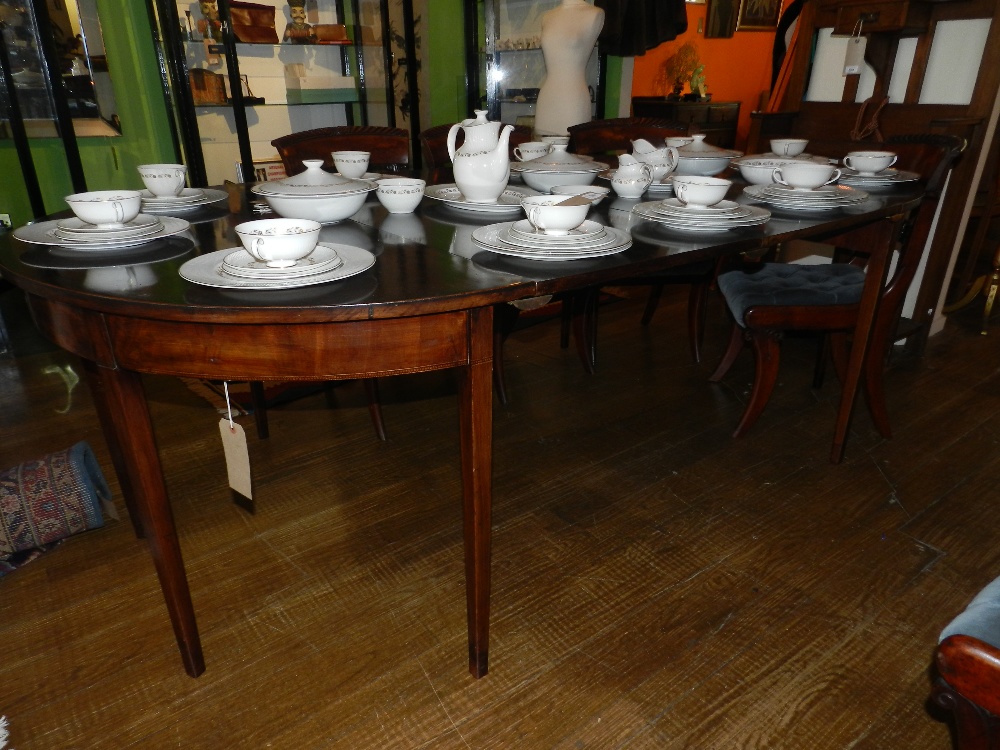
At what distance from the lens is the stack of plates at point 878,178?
1736mm

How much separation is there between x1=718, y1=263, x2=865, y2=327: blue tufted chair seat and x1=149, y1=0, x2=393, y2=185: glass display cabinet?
210 cm

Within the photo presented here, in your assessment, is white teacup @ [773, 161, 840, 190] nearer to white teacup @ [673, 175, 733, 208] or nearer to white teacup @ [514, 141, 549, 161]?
white teacup @ [673, 175, 733, 208]

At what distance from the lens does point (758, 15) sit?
6.40 m

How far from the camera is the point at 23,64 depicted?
2777mm

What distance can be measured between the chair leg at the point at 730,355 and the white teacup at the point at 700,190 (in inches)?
41.0

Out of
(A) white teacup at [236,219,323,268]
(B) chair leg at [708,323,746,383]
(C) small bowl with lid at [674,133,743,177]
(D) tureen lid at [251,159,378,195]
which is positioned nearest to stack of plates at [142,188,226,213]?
(D) tureen lid at [251,159,378,195]

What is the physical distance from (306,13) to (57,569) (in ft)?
9.37

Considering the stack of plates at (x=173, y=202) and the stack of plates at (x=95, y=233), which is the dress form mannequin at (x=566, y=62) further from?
the stack of plates at (x=95, y=233)

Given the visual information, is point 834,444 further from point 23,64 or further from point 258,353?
point 23,64

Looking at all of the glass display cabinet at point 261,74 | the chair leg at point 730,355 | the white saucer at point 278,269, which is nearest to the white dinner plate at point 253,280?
the white saucer at point 278,269

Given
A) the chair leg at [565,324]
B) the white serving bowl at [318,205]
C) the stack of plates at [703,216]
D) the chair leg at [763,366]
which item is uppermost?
the white serving bowl at [318,205]

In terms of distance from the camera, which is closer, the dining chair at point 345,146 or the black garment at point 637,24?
the dining chair at point 345,146

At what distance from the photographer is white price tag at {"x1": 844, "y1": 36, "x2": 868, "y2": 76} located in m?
2.56

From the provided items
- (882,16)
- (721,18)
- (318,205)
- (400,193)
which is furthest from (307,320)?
(721,18)
